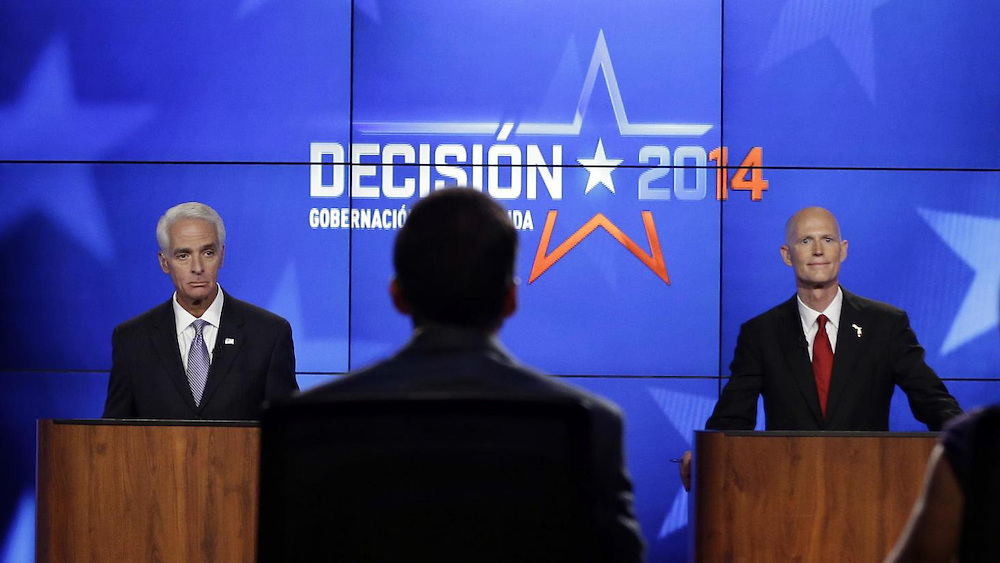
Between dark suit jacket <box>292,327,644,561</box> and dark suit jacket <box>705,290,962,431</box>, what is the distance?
2.63 m

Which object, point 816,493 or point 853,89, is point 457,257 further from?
point 853,89

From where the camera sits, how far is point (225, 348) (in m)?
3.69

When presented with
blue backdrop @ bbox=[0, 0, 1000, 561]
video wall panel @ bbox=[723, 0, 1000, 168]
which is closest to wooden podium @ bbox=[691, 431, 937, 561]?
blue backdrop @ bbox=[0, 0, 1000, 561]

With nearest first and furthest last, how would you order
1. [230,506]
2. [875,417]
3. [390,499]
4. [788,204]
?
[390,499]
[230,506]
[875,417]
[788,204]

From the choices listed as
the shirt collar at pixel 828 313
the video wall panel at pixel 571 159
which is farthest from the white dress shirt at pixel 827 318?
the video wall panel at pixel 571 159

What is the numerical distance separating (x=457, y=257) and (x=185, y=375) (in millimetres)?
2473

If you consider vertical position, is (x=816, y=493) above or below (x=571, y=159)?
below

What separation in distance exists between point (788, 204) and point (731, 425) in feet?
5.73

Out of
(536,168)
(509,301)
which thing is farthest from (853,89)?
(509,301)

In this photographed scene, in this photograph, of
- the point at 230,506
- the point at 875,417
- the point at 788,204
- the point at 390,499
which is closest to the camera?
the point at 390,499

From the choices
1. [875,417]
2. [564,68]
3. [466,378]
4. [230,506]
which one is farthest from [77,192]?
[466,378]

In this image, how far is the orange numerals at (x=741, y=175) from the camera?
534cm

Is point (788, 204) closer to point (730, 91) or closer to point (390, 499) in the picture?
point (730, 91)

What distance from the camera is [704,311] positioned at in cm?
533
